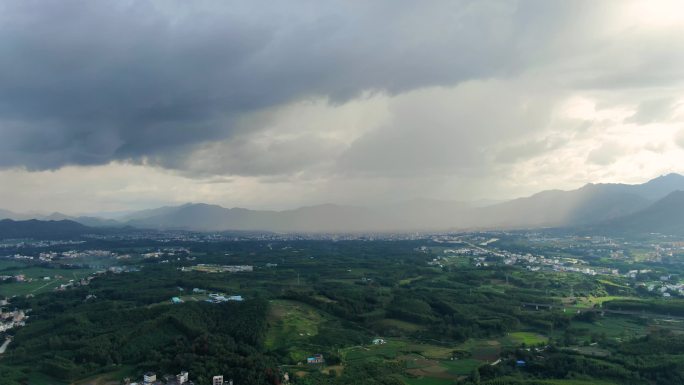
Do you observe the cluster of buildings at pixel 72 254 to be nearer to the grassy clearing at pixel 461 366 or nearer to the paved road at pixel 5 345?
the paved road at pixel 5 345

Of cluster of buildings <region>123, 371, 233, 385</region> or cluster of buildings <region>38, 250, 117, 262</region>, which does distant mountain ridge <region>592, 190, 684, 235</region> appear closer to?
cluster of buildings <region>38, 250, 117, 262</region>

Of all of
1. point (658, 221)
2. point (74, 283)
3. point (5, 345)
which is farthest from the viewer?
point (658, 221)

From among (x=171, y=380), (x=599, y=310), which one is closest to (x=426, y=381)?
(x=171, y=380)

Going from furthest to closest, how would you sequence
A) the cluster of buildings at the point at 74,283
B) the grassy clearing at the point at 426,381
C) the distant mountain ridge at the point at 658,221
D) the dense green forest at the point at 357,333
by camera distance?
the distant mountain ridge at the point at 658,221
the cluster of buildings at the point at 74,283
the dense green forest at the point at 357,333
the grassy clearing at the point at 426,381

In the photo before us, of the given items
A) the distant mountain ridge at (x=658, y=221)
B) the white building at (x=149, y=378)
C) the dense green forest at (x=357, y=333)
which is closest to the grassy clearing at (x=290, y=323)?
the dense green forest at (x=357, y=333)

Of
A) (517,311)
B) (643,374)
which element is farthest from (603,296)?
(643,374)

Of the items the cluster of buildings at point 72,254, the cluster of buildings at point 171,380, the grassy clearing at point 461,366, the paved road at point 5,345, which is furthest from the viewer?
the cluster of buildings at point 72,254

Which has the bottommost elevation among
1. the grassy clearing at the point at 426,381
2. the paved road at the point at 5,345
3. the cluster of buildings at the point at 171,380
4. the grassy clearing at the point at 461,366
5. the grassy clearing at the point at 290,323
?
the grassy clearing at the point at 426,381

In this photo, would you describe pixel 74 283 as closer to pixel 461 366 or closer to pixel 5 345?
pixel 5 345

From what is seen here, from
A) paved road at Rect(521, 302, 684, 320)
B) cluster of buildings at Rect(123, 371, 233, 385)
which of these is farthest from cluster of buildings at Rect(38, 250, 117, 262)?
paved road at Rect(521, 302, 684, 320)
